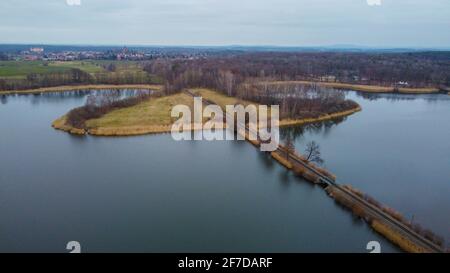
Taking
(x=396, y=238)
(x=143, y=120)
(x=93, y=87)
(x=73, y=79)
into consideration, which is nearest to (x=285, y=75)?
(x=93, y=87)

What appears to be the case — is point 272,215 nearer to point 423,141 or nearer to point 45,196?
point 45,196

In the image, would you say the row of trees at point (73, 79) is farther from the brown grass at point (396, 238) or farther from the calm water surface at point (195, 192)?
the brown grass at point (396, 238)

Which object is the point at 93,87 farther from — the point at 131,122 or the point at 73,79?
the point at 131,122

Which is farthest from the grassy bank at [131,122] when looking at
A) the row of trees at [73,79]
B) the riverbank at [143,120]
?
the row of trees at [73,79]

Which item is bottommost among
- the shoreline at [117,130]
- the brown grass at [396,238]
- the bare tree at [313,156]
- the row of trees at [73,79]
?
the brown grass at [396,238]
